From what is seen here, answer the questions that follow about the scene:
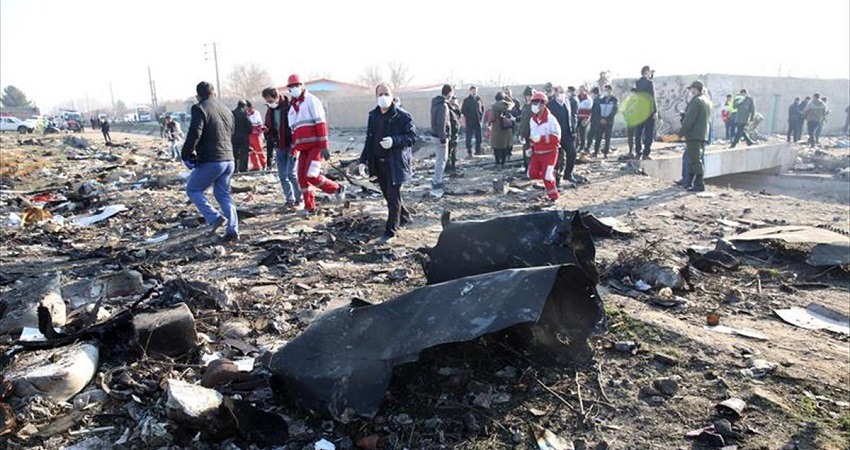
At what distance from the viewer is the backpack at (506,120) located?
1139 centimetres

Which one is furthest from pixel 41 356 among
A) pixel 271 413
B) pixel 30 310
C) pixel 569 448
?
pixel 569 448

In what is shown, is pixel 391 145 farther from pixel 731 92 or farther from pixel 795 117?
pixel 731 92

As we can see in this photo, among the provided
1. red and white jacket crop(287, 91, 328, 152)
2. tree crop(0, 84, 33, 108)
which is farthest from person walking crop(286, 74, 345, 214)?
tree crop(0, 84, 33, 108)

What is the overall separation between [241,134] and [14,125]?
123 feet

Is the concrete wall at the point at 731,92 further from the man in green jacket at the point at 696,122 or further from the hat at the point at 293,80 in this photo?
the hat at the point at 293,80

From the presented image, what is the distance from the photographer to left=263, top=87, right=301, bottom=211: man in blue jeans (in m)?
7.54

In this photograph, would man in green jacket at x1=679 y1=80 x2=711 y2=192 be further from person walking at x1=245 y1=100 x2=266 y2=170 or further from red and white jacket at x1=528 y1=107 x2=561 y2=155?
person walking at x1=245 y1=100 x2=266 y2=170

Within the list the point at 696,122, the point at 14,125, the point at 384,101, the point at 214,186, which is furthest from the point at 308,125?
the point at 14,125

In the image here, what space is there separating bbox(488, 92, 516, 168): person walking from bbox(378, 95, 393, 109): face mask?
576 centimetres

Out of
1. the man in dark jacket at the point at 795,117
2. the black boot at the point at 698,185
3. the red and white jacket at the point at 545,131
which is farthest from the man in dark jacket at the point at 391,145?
the man in dark jacket at the point at 795,117

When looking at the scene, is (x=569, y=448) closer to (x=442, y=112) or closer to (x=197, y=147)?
(x=197, y=147)

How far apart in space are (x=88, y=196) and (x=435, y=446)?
30.5 feet

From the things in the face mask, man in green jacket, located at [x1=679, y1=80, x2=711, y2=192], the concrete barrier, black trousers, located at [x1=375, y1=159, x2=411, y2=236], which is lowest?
the concrete barrier

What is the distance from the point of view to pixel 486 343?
3186 millimetres
